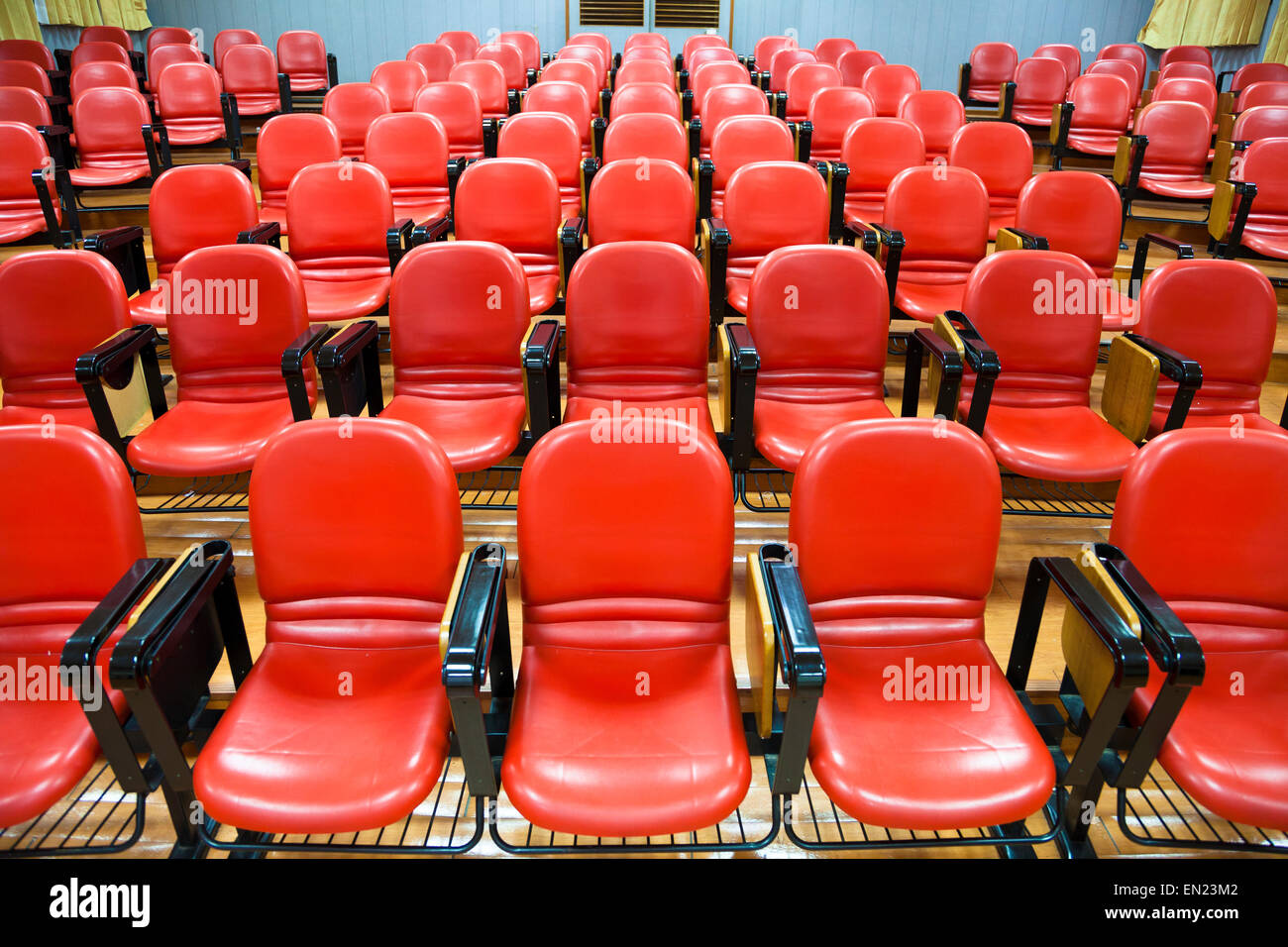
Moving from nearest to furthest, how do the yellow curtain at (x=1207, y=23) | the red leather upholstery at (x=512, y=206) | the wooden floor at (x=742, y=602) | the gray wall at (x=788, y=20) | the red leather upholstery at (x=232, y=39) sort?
the wooden floor at (x=742, y=602)
the red leather upholstery at (x=512, y=206)
the red leather upholstery at (x=232, y=39)
the yellow curtain at (x=1207, y=23)
the gray wall at (x=788, y=20)

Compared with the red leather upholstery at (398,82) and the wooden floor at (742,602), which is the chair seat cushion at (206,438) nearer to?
the wooden floor at (742,602)

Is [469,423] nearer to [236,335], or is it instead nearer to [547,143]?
[236,335]

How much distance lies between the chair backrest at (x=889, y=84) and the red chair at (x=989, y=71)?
4.10 ft

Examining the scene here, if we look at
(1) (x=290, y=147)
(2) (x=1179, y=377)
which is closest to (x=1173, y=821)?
(2) (x=1179, y=377)

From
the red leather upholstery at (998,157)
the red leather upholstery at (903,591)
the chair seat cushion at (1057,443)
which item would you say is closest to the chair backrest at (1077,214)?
the red leather upholstery at (998,157)

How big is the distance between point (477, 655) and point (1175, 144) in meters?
4.98

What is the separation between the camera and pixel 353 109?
16.3 feet

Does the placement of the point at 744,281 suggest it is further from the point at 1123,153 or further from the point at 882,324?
the point at 1123,153

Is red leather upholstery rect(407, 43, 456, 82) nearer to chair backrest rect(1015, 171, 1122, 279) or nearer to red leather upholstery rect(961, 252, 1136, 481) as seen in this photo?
chair backrest rect(1015, 171, 1122, 279)

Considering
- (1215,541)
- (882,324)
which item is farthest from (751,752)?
(882,324)

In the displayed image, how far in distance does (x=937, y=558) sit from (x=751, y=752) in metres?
0.57

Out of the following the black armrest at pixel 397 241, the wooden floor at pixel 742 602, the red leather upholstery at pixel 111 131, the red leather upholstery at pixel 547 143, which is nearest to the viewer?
the wooden floor at pixel 742 602

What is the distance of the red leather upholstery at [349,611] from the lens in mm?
1504

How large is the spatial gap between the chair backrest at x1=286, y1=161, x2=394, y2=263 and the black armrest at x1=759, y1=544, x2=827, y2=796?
7.73 ft
